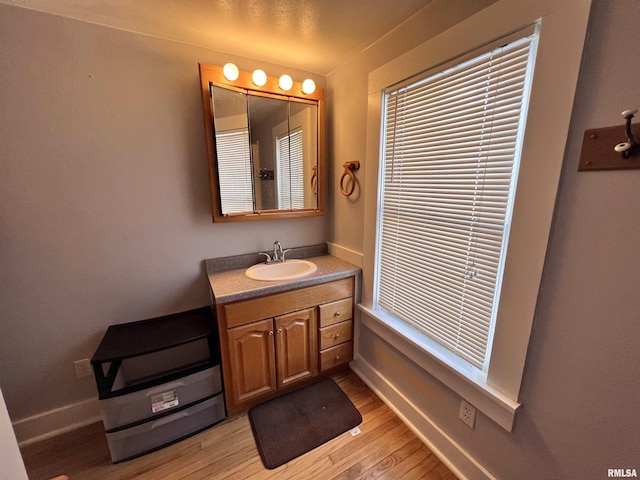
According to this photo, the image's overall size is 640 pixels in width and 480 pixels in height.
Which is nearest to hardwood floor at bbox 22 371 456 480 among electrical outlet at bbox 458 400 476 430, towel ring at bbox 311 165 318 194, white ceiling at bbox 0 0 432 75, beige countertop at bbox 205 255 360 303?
electrical outlet at bbox 458 400 476 430

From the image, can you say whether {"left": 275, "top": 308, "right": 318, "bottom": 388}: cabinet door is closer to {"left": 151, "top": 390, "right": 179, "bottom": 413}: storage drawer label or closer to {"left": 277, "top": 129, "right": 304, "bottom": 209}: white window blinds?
{"left": 151, "top": 390, "right": 179, "bottom": 413}: storage drawer label

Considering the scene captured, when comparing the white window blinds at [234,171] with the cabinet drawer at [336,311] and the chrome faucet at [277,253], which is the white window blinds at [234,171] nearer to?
the chrome faucet at [277,253]

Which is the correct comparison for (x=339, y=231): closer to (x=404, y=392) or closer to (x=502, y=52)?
(x=404, y=392)

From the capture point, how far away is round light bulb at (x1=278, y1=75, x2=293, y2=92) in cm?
162

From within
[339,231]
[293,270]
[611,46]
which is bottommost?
[293,270]

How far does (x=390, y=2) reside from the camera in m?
1.15

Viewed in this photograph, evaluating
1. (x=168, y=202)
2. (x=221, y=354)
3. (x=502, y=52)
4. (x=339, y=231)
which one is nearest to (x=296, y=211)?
(x=339, y=231)

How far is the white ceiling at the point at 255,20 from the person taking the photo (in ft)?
3.79

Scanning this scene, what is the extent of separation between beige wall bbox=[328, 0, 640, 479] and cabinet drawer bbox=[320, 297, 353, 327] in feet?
3.17

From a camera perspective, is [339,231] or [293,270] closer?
[293,270]

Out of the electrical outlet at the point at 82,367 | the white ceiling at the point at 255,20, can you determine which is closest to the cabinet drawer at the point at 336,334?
the electrical outlet at the point at 82,367

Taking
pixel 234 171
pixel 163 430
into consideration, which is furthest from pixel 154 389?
pixel 234 171

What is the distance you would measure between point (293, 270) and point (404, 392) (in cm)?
107

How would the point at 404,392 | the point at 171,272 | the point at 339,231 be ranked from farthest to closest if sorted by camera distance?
the point at 339,231 → the point at 171,272 → the point at 404,392
